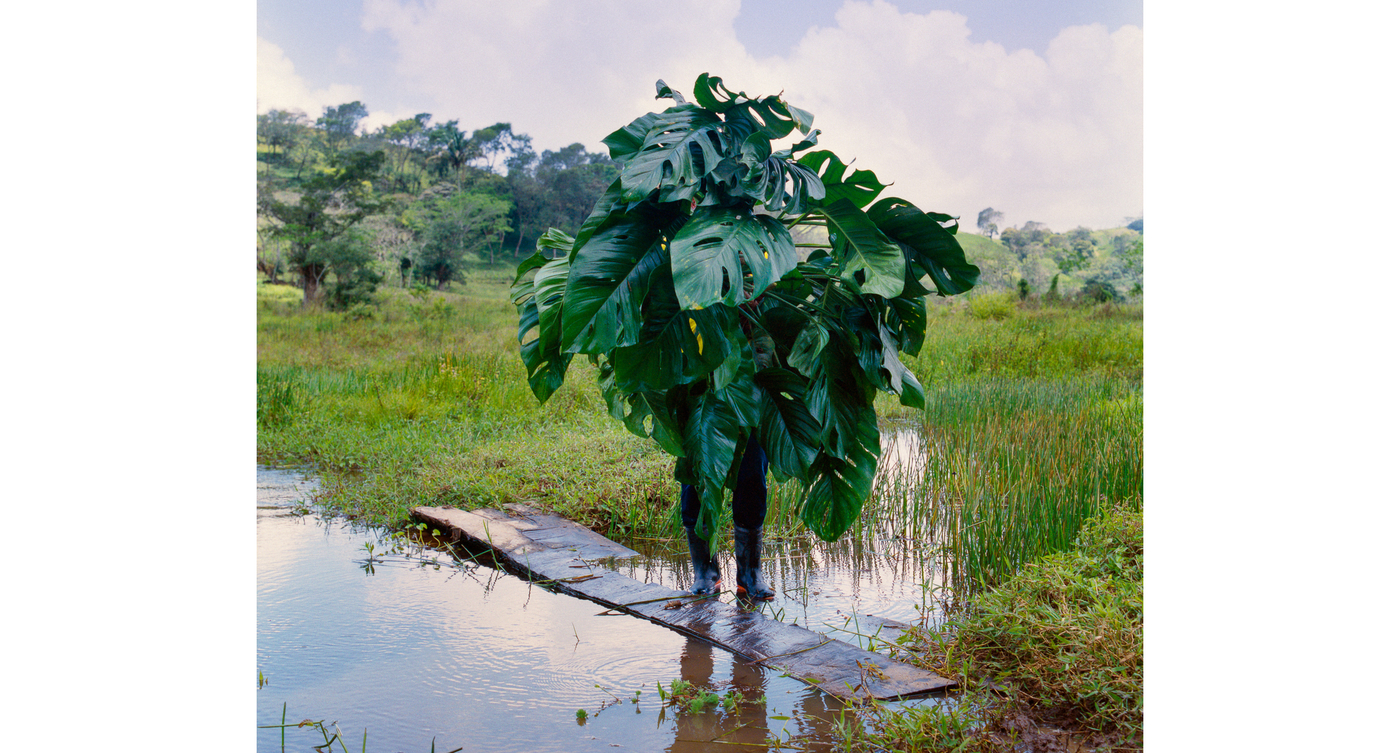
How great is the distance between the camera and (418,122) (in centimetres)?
1447

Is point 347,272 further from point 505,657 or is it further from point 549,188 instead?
point 505,657

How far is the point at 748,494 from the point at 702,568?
0.31m

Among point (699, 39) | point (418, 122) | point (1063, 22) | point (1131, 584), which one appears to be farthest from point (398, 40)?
point (1131, 584)

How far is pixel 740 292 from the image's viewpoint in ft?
5.53

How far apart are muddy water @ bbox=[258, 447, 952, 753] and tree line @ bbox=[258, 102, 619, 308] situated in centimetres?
1042

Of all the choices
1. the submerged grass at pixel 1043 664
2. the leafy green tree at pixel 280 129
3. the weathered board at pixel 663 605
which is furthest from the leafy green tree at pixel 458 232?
the submerged grass at pixel 1043 664

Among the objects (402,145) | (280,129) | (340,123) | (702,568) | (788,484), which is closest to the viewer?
(702,568)

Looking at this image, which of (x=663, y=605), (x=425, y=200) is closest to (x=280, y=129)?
(x=425, y=200)

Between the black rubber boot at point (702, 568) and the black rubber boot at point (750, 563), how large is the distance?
8 cm

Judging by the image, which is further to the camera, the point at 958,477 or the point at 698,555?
the point at 958,477

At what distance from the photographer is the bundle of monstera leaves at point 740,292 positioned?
1788 mm

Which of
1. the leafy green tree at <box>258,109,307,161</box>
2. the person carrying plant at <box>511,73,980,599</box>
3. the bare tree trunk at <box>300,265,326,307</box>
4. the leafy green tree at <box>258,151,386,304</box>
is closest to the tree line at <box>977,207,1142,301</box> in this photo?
the leafy green tree at <box>258,151,386,304</box>

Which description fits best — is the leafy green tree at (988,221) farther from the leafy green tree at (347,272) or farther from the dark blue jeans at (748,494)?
the dark blue jeans at (748,494)

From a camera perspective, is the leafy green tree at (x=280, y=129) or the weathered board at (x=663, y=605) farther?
the leafy green tree at (x=280, y=129)
